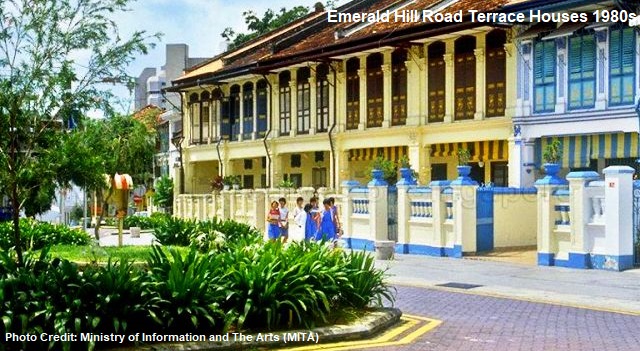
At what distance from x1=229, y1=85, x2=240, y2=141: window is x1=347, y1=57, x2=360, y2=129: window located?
8089 millimetres

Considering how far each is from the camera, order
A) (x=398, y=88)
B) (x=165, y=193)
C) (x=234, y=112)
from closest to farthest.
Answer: (x=398, y=88) < (x=234, y=112) < (x=165, y=193)

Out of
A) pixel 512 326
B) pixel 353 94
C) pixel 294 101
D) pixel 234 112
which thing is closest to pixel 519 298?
pixel 512 326

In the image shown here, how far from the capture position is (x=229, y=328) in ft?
31.8

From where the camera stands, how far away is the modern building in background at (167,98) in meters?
54.0

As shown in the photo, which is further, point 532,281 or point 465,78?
point 465,78

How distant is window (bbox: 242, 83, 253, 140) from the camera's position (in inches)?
1615

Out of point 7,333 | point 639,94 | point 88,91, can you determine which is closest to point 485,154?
point 639,94

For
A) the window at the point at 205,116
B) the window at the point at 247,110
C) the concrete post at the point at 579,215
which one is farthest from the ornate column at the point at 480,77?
the window at the point at 205,116

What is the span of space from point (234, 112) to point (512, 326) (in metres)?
32.1

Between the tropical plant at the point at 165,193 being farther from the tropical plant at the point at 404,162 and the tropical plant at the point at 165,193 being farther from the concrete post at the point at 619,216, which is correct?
the concrete post at the point at 619,216

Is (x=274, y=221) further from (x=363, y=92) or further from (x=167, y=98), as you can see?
(x=167, y=98)

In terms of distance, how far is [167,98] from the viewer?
184 feet

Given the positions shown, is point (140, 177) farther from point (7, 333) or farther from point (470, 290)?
point (7, 333)

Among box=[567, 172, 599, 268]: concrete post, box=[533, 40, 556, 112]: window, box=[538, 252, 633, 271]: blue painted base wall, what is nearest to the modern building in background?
box=[533, 40, 556, 112]: window
